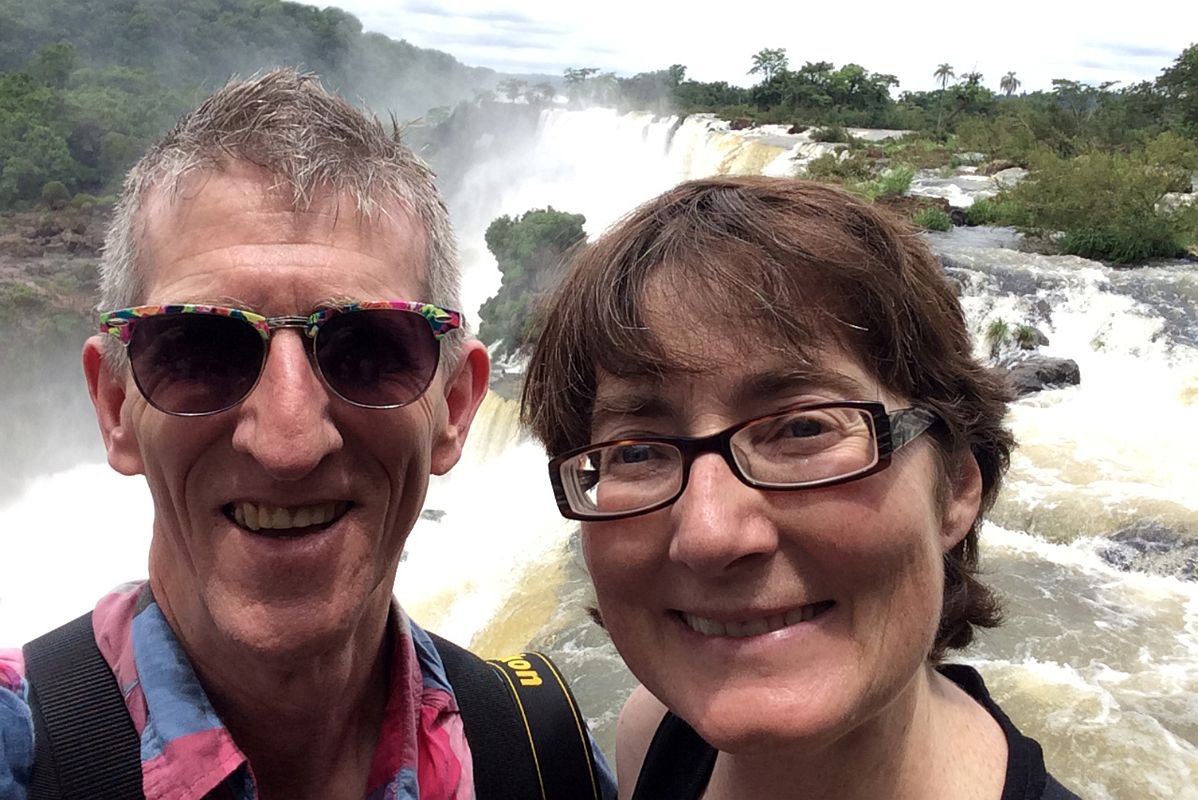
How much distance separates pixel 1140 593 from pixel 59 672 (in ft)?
24.6

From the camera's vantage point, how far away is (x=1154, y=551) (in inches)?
279

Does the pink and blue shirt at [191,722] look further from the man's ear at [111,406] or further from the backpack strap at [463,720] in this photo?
the man's ear at [111,406]

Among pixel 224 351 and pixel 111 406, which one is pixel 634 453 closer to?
pixel 224 351

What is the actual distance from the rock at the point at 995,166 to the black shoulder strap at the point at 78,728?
21.3 metres

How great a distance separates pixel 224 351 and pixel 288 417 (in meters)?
0.14

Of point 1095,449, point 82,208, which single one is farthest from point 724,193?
point 82,208

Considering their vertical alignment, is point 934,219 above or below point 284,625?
below

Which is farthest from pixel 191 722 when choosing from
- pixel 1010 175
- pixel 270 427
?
pixel 1010 175

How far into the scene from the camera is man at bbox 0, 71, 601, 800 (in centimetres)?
132

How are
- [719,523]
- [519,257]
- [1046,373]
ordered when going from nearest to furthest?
[719,523], [1046,373], [519,257]

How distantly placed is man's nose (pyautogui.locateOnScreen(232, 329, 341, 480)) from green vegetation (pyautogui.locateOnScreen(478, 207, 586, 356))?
1371cm

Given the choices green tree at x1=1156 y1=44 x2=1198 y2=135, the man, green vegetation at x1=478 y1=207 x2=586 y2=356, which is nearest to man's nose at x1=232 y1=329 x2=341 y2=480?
the man

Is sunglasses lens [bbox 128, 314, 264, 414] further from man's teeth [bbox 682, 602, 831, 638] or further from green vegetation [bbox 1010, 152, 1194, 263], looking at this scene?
green vegetation [bbox 1010, 152, 1194, 263]

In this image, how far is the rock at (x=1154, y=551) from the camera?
693 centimetres
